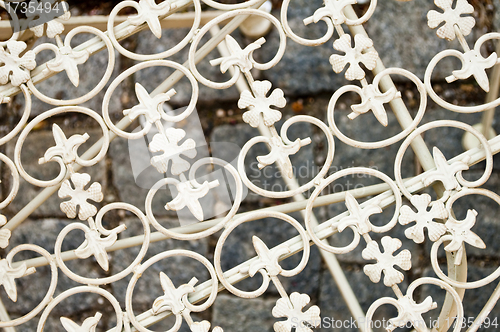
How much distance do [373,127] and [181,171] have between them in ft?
2.57

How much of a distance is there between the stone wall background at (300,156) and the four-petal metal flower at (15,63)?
0.60 m

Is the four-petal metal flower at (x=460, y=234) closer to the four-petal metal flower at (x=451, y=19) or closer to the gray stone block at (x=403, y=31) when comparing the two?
the four-petal metal flower at (x=451, y=19)

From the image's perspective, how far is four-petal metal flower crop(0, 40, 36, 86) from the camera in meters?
0.57

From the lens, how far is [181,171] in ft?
1.76

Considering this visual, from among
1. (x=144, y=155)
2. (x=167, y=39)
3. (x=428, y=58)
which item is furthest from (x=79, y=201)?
(x=428, y=58)

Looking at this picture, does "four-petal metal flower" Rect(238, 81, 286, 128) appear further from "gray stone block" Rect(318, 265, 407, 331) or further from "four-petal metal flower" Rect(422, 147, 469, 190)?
"gray stone block" Rect(318, 265, 407, 331)

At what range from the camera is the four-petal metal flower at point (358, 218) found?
0.54 metres

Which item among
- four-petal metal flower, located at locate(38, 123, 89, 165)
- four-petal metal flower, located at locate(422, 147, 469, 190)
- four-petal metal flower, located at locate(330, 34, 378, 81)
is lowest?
four-petal metal flower, located at locate(422, 147, 469, 190)

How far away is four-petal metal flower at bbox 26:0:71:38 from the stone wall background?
57 cm

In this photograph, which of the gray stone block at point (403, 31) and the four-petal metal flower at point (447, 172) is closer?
the four-petal metal flower at point (447, 172)

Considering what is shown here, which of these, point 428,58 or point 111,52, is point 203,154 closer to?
point 111,52

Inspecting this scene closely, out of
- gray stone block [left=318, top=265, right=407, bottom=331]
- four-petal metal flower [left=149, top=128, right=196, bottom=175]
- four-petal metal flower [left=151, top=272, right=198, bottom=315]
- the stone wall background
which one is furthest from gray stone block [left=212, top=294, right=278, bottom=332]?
four-petal metal flower [left=149, top=128, right=196, bottom=175]

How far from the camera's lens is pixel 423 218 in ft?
1.78

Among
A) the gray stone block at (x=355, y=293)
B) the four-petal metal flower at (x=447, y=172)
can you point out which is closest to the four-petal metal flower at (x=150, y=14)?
the four-petal metal flower at (x=447, y=172)
